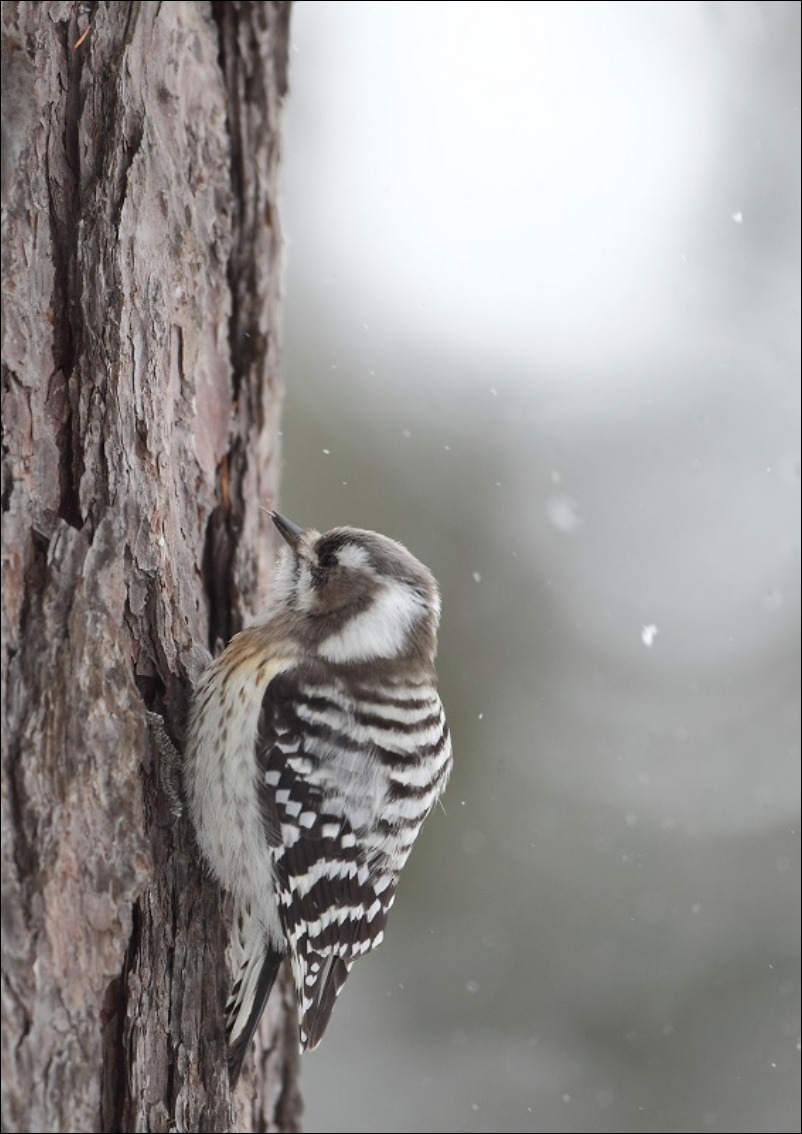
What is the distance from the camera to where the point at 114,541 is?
270 centimetres

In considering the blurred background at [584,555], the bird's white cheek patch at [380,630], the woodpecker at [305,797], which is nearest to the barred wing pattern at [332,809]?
the woodpecker at [305,797]

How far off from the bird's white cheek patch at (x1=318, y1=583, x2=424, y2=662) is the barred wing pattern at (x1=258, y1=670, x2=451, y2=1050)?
125 millimetres

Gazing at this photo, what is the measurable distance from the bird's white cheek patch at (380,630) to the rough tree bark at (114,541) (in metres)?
0.36

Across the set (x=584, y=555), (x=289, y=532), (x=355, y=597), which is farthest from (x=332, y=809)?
(x=584, y=555)

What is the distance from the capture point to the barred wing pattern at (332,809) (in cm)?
316

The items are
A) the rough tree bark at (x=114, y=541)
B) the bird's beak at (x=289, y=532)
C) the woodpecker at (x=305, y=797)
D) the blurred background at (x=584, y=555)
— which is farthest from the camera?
the blurred background at (x=584, y=555)

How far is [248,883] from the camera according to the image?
3.16 m

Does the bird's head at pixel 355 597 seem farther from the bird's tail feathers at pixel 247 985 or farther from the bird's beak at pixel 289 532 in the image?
the bird's tail feathers at pixel 247 985

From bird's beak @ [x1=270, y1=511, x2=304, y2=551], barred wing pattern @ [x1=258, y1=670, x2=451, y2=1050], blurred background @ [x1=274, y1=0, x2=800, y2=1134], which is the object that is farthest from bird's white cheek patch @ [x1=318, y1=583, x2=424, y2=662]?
blurred background @ [x1=274, y1=0, x2=800, y2=1134]

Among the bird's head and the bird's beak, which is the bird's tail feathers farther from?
the bird's beak

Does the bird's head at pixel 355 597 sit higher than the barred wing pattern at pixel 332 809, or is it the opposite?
the bird's head at pixel 355 597

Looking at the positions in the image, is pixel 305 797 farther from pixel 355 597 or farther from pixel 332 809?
pixel 355 597

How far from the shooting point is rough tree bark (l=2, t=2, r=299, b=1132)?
2395 mm

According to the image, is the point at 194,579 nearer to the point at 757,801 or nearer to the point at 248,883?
the point at 248,883
